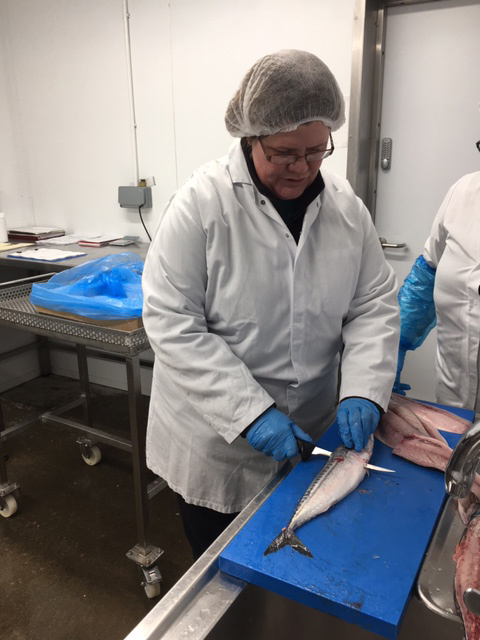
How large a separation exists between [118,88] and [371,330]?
2.56 meters

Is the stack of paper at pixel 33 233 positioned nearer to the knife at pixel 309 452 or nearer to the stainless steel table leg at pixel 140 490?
the stainless steel table leg at pixel 140 490

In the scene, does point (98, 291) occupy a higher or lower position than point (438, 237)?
lower

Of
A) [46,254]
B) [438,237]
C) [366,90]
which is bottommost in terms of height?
[46,254]

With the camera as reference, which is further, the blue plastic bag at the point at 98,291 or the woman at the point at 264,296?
the blue plastic bag at the point at 98,291

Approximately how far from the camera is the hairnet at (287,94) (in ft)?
3.49

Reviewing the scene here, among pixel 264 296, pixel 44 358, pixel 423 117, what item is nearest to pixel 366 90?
pixel 423 117

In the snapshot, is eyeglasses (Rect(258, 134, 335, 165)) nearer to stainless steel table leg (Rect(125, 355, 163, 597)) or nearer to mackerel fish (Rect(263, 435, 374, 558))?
mackerel fish (Rect(263, 435, 374, 558))

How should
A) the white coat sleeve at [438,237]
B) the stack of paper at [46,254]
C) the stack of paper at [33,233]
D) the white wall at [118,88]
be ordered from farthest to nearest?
the stack of paper at [33,233] < the stack of paper at [46,254] < the white wall at [118,88] < the white coat sleeve at [438,237]

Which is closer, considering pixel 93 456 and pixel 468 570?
pixel 468 570

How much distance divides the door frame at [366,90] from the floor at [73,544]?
6.47ft

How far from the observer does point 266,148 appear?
3.72 ft

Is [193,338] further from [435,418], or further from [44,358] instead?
[44,358]

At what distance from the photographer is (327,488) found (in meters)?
1.03

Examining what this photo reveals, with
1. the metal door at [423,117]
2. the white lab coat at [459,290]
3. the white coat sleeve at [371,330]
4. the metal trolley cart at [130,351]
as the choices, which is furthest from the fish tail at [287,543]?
the metal door at [423,117]
